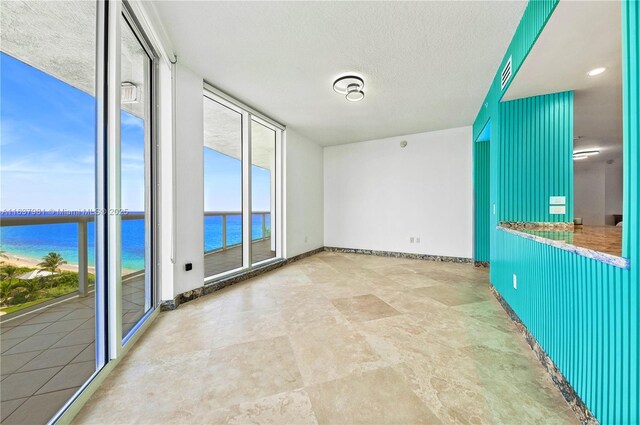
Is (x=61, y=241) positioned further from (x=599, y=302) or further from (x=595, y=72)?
(x=595, y=72)

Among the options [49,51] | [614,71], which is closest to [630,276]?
Answer: [614,71]

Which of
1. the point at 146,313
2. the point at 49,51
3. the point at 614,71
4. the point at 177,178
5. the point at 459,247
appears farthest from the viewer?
the point at 459,247

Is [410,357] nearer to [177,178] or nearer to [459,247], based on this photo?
[177,178]

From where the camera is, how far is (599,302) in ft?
3.68

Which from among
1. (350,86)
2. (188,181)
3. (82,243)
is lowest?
(82,243)

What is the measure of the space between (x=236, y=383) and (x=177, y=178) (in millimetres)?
2261

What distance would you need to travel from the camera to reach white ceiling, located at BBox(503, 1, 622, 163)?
1510 mm

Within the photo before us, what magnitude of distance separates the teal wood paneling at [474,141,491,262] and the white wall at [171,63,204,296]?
190 inches

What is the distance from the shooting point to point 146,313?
237 centimetres

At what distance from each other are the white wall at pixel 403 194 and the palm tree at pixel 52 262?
5.05m

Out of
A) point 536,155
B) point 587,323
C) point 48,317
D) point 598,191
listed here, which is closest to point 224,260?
point 48,317

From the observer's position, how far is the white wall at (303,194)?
506cm

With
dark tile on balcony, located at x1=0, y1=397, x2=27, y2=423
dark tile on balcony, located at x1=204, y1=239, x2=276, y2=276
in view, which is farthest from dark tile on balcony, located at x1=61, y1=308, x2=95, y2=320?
dark tile on balcony, located at x1=204, y1=239, x2=276, y2=276

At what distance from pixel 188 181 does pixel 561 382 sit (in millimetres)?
3700
